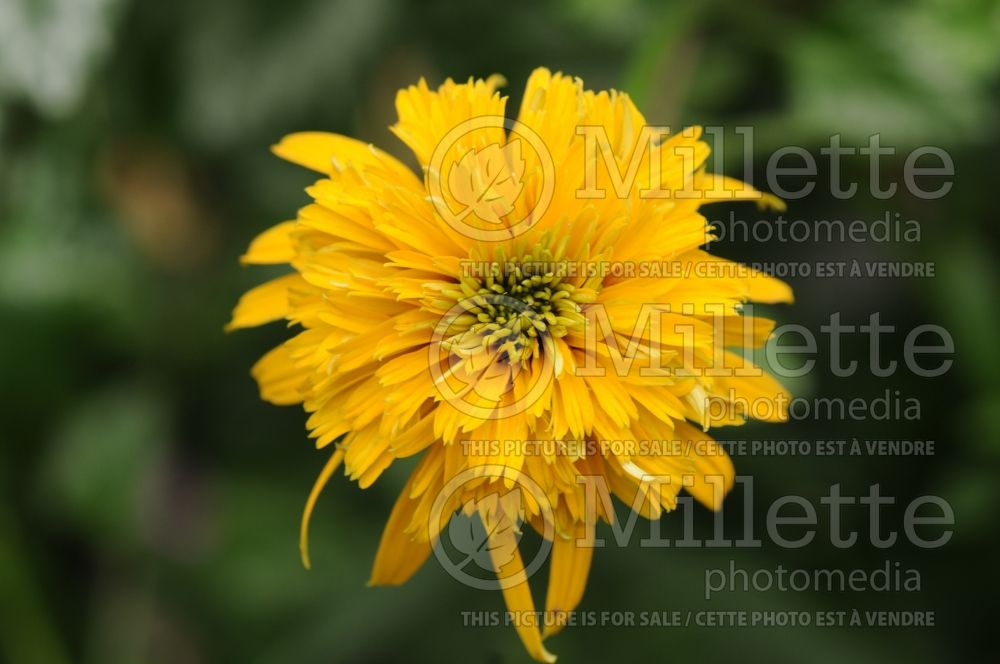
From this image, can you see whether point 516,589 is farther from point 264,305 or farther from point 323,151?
point 323,151

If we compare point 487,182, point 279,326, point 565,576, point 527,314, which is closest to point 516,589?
point 565,576

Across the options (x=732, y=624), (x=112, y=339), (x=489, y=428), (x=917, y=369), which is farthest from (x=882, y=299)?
(x=112, y=339)

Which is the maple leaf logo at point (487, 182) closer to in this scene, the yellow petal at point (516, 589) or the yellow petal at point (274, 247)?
the yellow petal at point (274, 247)

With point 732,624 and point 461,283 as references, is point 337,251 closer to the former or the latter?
point 461,283

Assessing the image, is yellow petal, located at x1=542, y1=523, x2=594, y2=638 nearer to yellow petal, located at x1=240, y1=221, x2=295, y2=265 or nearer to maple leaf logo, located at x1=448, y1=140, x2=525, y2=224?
maple leaf logo, located at x1=448, y1=140, x2=525, y2=224

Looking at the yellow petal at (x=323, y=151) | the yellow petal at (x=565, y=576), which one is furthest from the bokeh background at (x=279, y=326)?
the yellow petal at (x=323, y=151)

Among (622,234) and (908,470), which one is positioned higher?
(622,234)
